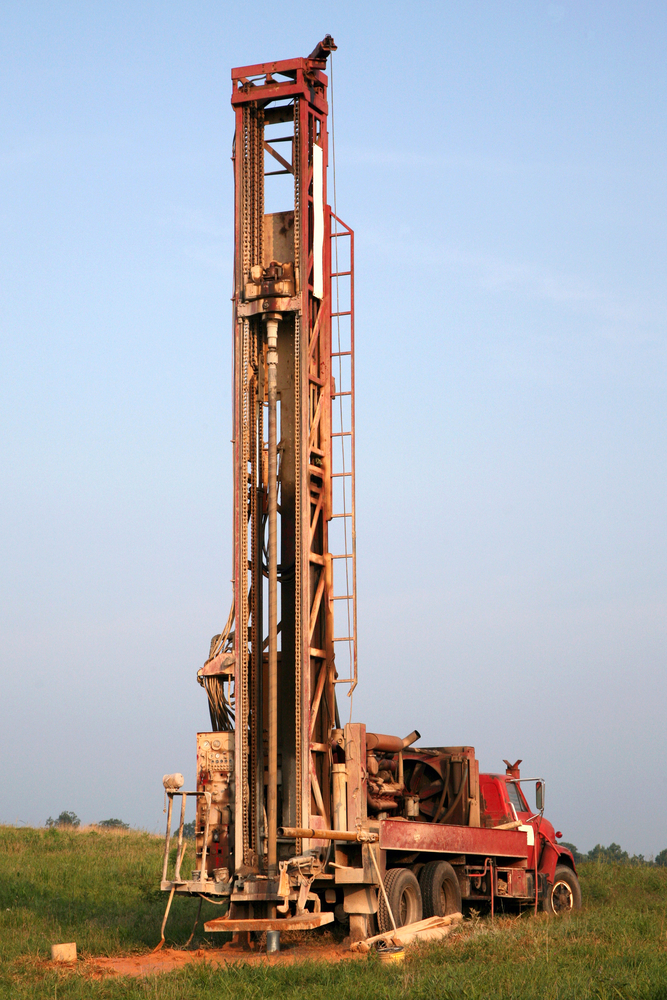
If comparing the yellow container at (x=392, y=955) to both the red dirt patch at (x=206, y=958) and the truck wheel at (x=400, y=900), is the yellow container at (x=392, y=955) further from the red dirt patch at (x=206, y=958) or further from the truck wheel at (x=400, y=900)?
the truck wheel at (x=400, y=900)

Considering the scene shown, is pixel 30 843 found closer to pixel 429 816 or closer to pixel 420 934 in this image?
pixel 429 816

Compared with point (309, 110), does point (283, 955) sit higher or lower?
lower

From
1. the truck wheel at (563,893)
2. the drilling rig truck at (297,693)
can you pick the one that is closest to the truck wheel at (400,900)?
the drilling rig truck at (297,693)

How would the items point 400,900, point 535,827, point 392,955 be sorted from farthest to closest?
point 535,827, point 400,900, point 392,955

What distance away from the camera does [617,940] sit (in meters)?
14.5

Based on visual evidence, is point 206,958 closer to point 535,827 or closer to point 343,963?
point 343,963

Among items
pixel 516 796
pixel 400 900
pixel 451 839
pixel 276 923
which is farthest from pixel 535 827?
pixel 276 923

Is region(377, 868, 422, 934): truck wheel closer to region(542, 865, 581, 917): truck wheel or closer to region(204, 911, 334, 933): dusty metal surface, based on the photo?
region(204, 911, 334, 933): dusty metal surface

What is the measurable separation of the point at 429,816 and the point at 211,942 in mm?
4415

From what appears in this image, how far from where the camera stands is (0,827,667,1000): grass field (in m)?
11.4

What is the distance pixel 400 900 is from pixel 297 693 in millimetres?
2937

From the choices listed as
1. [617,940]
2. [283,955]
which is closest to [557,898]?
[617,940]

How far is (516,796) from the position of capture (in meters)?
20.6

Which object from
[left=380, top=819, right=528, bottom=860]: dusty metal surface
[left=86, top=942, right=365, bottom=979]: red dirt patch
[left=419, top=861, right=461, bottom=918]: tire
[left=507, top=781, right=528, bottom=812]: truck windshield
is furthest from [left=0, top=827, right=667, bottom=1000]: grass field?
[left=507, top=781, right=528, bottom=812]: truck windshield
